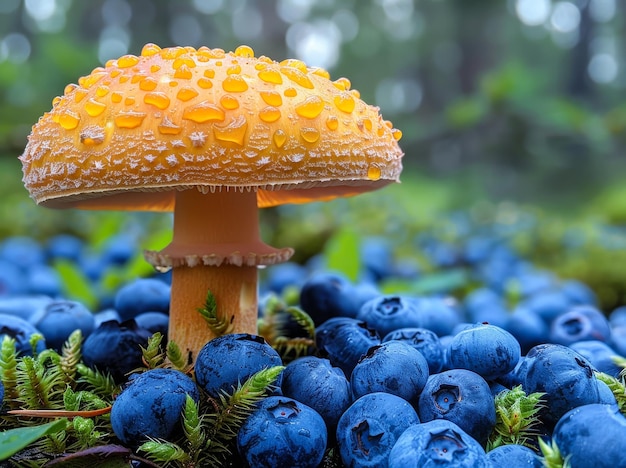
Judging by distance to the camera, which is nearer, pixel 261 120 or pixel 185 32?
pixel 261 120

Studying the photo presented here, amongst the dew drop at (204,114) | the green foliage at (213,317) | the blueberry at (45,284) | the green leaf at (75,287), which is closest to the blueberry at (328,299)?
the green foliage at (213,317)

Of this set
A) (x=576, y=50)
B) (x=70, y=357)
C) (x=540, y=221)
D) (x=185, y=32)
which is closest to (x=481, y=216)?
(x=540, y=221)

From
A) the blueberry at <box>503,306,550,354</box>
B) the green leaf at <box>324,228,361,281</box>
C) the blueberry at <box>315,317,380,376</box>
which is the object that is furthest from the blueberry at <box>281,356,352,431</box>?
the green leaf at <box>324,228,361,281</box>

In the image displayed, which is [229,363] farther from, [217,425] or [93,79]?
[93,79]

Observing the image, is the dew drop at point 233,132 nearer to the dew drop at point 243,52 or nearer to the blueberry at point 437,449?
the dew drop at point 243,52

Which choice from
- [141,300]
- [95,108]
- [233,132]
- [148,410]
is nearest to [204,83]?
[233,132]

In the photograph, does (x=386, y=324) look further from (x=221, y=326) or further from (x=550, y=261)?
(x=550, y=261)
